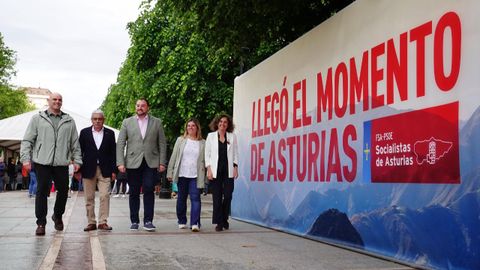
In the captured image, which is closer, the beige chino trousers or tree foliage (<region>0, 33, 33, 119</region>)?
the beige chino trousers

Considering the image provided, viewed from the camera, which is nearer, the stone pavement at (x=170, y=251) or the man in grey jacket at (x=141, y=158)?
the stone pavement at (x=170, y=251)

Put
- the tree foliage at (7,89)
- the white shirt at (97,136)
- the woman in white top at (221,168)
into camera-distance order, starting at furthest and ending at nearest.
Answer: the tree foliage at (7,89) < the woman in white top at (221,168) < the white shirt at (97,136)

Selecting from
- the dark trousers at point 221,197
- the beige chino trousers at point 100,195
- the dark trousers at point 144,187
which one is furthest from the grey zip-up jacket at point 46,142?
the dark trousers at point 221,197

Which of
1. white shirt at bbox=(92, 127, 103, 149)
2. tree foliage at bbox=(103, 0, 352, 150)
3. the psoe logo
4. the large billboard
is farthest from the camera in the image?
tree foliage at bbox=(103, 0, 352, 150)

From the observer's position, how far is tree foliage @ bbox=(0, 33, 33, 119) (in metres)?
45.1

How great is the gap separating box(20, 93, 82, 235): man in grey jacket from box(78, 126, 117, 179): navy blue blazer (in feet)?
0.86

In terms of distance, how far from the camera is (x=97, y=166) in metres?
8.85

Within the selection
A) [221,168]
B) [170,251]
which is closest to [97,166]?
[221,168]

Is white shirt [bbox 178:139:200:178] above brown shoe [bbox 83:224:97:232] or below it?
above

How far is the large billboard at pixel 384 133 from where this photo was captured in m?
5.08

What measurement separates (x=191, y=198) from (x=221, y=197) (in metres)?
0.51

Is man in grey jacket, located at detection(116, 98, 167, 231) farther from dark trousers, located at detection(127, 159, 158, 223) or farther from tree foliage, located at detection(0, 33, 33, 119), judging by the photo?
tree foliage, located at detection(0, 33, 33, 119)

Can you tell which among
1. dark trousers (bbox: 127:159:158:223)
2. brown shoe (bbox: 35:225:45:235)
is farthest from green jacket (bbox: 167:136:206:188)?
brown shoe (bbox: 35:225:45:235)

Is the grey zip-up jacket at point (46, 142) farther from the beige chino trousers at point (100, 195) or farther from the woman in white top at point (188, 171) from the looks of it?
the woman in white top at point (188, 171)
